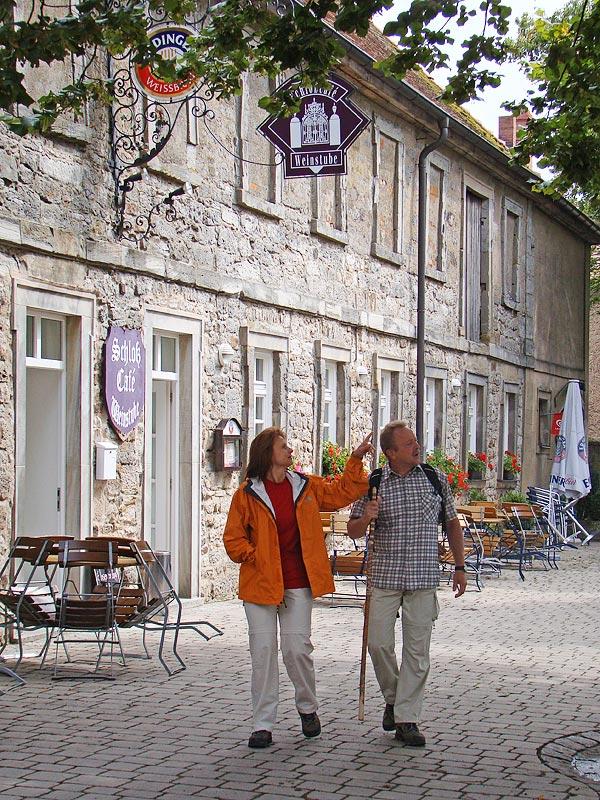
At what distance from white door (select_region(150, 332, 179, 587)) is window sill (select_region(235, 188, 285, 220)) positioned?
6.35ft

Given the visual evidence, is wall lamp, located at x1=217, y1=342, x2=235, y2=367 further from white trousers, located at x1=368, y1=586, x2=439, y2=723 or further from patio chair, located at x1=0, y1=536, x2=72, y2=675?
white trousers, located at x1=368, y1=586, x2=439, y2=723

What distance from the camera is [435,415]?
2183 cm

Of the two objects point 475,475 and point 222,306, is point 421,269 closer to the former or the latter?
point 475,475

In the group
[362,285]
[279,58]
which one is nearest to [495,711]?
[279,58]

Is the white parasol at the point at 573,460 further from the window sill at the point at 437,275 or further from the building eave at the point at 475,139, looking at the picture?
the window sill at the point at 437,275

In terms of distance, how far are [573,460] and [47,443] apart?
1451 cm

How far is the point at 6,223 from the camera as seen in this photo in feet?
34.6

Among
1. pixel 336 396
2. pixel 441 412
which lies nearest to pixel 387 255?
pixel 336 396

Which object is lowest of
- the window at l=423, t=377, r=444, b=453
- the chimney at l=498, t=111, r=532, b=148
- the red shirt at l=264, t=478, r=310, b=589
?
the red shirt at l=264, t=478, r=310, b=589

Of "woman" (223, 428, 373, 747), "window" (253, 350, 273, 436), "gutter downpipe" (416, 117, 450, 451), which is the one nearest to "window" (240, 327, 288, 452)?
"window" (253, 350, 273, 436)

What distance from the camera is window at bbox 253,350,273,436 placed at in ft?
50.4

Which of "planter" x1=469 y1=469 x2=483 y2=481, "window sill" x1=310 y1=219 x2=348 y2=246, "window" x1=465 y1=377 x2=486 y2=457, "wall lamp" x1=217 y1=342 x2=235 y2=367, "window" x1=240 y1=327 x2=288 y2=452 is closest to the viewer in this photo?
"wall lamp" x1=217 y1=342 x2=235 y2=367

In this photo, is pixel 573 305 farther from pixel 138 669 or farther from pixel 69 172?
pixel 138 669

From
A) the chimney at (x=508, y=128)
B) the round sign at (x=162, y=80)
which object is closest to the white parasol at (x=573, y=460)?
the chimney at (x=508, y=128)
